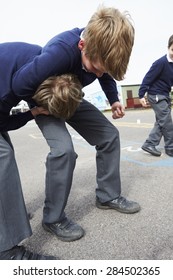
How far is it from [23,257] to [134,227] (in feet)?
3.12

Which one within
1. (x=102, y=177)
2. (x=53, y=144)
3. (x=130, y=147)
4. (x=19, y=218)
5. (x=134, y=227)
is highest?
(x=53, y=144)

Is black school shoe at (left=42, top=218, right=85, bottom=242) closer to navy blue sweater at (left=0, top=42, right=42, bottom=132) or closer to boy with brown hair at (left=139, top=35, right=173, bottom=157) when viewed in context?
navy blue sweater at (left=0, top=42, right=42, bottom=132)

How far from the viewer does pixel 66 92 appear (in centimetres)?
218

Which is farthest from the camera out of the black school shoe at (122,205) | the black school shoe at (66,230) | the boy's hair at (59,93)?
the black school shoe at (122,205)

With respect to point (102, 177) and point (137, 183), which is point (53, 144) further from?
point (137, 183)

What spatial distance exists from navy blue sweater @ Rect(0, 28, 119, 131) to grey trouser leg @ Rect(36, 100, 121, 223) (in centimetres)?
33

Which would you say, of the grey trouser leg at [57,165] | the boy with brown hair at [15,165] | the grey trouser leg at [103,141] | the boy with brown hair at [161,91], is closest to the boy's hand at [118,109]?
the grey trouser leg at [103,141]

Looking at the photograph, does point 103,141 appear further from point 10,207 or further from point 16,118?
point 10,207

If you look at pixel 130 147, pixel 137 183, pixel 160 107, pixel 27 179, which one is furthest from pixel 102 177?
pixel 130 147

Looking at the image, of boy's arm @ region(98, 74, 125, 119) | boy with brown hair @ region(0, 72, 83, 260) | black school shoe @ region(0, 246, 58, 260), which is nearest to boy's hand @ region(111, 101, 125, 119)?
boy's arm @ region(98, 74, 125, 119)

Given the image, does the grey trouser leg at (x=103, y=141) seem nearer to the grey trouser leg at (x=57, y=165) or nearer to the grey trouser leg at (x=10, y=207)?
the grey trouser leg at (x=57, y=165)

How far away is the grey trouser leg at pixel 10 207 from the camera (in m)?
2.05

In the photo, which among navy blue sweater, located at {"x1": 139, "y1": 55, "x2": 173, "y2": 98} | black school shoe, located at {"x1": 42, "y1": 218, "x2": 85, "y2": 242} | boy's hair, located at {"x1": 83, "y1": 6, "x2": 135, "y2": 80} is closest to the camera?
boy's hair, located at {"x1": 83, "y1": 6, "x2": 135, "y2": 80}

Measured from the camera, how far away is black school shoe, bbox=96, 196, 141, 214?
287 cm
